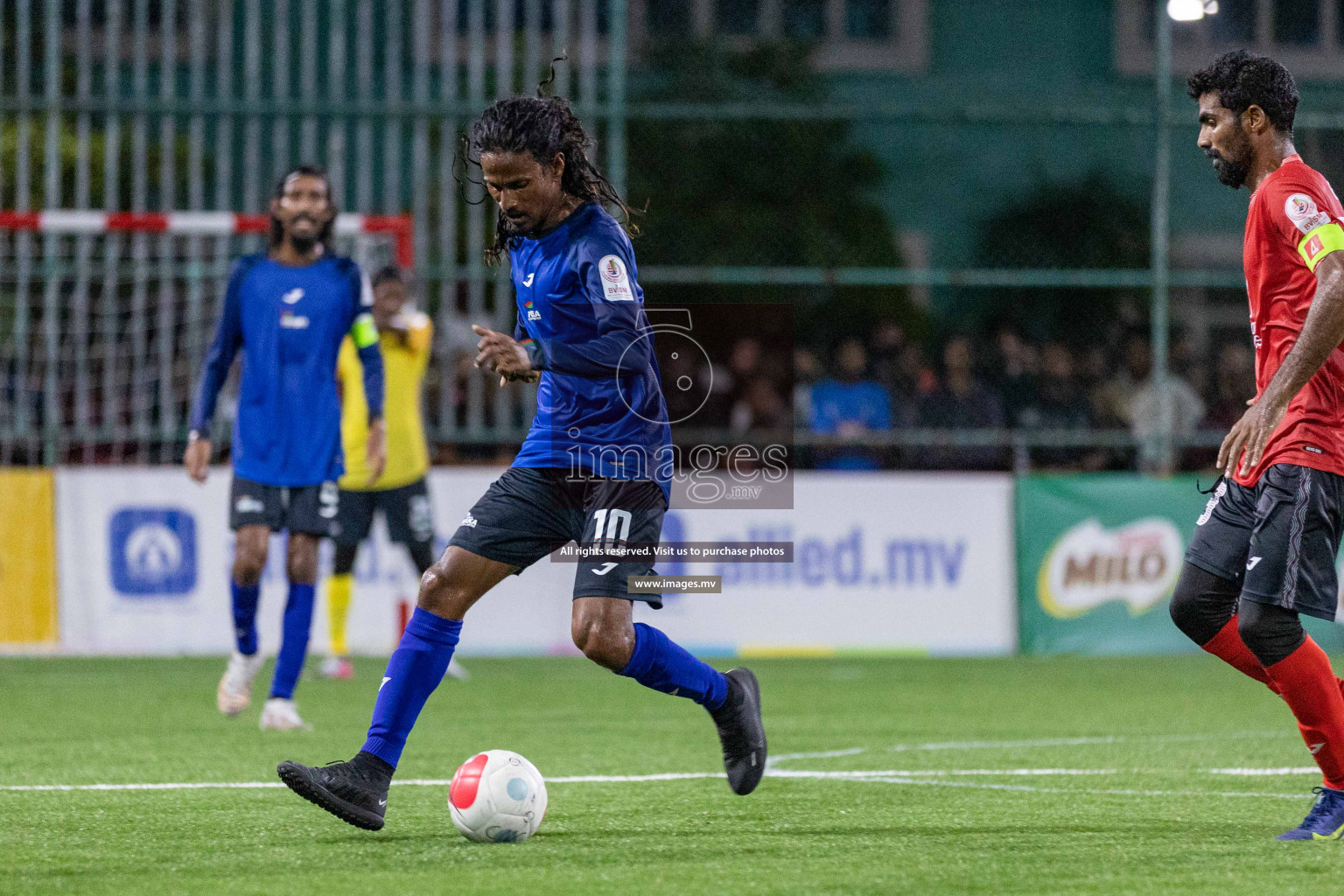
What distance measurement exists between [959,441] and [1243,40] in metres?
6.78

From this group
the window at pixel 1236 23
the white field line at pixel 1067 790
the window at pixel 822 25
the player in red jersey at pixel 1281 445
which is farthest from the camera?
the window at pixel 822 25

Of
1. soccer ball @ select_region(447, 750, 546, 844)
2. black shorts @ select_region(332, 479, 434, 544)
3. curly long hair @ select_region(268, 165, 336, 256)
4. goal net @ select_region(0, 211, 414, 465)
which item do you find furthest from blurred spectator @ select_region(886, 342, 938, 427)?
soccer ball @ select_region(447, 750, 546, 844)

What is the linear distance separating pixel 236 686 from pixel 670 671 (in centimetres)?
348

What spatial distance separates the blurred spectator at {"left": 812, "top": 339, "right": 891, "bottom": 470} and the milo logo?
4.81 ft

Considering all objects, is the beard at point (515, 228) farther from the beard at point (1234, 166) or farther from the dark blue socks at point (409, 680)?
the beard at point (1234, 166)

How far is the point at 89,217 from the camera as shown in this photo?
11.6 metres

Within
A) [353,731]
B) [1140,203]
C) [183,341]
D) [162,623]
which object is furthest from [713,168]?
[353,731]

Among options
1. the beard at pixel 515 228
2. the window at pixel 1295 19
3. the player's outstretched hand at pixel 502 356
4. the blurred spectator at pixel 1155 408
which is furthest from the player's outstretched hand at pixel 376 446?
the window at pixel 1295 19

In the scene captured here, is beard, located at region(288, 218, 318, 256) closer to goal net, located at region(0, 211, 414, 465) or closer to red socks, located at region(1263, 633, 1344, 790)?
goal net, located at region(0, 211, 414, 465)

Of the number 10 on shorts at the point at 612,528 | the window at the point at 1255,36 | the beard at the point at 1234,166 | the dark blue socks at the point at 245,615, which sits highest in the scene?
the window at the point at 1255,36

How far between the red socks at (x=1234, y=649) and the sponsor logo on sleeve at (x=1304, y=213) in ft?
3.76

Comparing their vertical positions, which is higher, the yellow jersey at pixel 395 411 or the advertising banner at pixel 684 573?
the yellow jersey at pixel 395 411

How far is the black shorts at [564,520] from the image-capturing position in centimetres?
500

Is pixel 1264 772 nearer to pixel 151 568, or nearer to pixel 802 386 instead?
pixel 802 386
